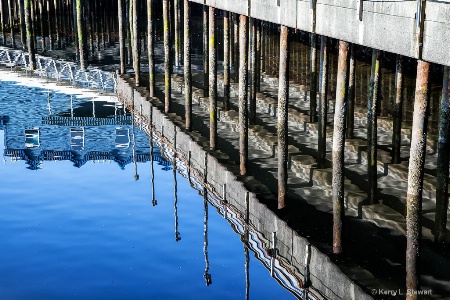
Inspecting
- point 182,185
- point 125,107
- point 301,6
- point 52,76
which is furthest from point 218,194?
point 52,76

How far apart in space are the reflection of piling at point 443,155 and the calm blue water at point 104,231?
2637mm

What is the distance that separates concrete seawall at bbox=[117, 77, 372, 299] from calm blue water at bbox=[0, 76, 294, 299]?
24.1 inches

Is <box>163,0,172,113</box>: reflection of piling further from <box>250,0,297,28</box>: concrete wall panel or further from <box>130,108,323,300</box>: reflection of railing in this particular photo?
<box>250,0,297,28</box>: concrete wall panel

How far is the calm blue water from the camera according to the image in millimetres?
13609

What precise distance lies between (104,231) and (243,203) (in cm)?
306

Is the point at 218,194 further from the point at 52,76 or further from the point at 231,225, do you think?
the point at 52,76

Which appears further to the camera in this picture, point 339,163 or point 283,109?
point 283,109

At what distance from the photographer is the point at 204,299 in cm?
1316

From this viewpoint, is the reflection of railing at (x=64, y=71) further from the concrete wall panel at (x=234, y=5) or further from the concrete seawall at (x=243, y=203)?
the concrete wall panel at (x=234, y=5)

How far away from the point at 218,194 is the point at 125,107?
1008cm

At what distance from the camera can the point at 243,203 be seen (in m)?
15.1

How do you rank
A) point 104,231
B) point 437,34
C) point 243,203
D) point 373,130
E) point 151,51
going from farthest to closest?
point 151,51
point 104,231
point 243,203
point 373,130
point 437,34

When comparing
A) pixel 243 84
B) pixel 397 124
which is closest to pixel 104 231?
pixel 243 84

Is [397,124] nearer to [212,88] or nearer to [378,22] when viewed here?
[212,88]
